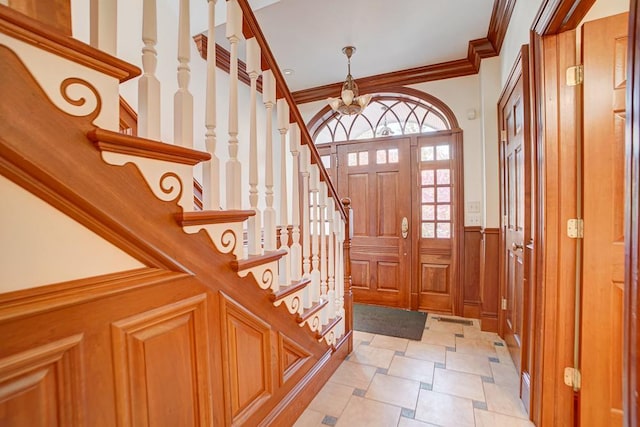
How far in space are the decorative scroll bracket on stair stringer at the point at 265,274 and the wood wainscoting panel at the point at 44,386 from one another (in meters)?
0.57

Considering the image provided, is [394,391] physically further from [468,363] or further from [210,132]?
[210,132]

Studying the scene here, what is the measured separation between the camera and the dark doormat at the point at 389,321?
273cm

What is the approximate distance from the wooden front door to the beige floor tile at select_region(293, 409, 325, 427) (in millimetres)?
1321

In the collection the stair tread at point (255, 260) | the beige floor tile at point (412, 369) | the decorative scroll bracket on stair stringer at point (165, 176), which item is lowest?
the beige floor tile at point (412, 369)

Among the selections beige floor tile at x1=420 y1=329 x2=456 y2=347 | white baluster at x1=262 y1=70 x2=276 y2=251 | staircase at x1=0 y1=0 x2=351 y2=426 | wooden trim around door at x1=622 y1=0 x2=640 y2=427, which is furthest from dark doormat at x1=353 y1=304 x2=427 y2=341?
wooden trim around door at x1=622 y1=0 x2=640 y2=427

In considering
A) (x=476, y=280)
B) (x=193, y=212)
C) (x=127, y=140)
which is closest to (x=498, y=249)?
(x=476, y=280)

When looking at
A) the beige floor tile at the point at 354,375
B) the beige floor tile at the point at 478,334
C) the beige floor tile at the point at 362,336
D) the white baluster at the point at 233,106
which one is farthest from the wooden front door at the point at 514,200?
the white baluster at the point at 233,106

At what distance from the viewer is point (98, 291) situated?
0.68 metres

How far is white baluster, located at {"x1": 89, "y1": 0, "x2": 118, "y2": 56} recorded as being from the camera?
722 millimetres

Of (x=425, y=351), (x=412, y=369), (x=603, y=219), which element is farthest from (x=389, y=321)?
(x=603, y=219)

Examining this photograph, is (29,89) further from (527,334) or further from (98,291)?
(527,334)

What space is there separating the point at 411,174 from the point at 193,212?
9.34 feet

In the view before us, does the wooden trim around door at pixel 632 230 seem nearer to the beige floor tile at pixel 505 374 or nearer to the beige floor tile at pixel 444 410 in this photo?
the beige floor tile at pixel 444 410

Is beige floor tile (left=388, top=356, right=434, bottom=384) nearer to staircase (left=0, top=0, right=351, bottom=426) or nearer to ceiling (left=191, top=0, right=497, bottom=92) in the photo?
staircase (left=0, top=0, right=351, bottom=426)
